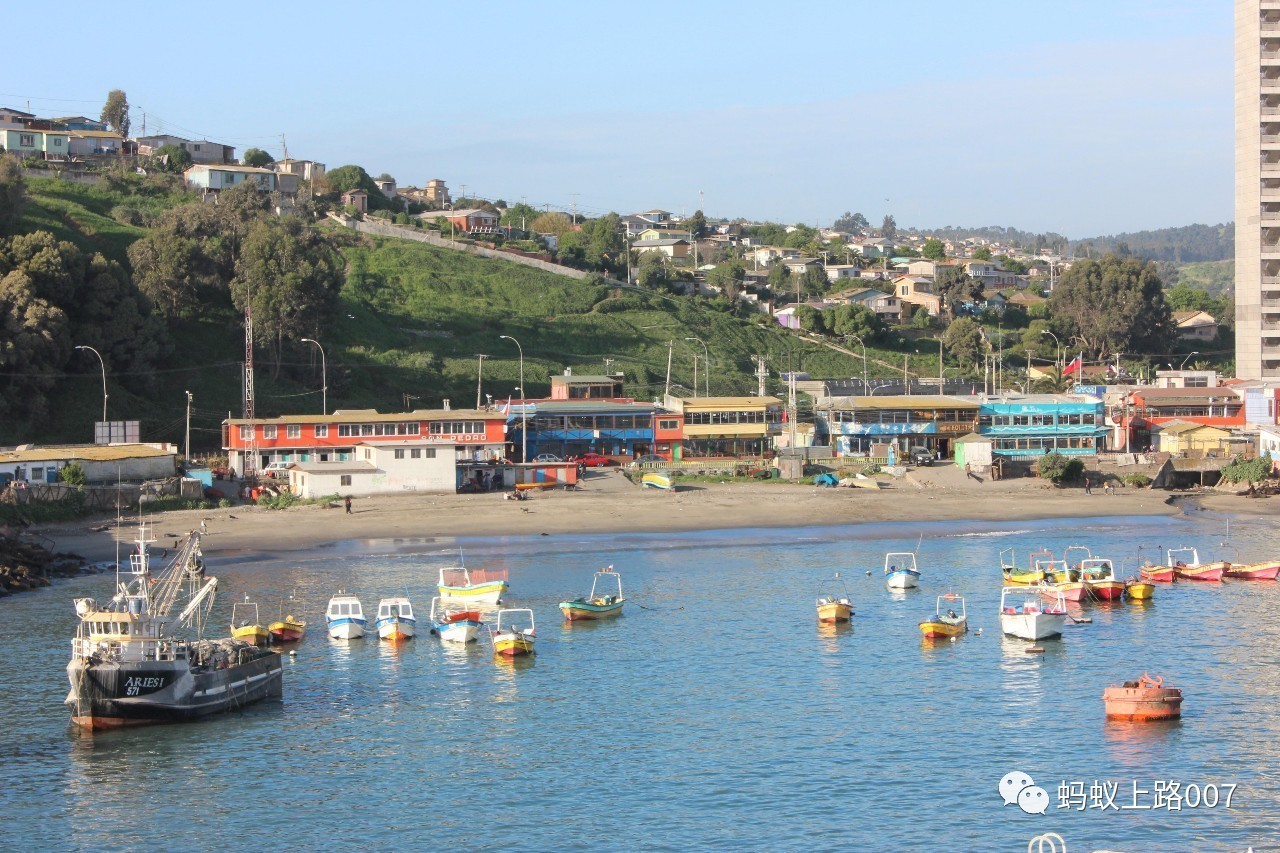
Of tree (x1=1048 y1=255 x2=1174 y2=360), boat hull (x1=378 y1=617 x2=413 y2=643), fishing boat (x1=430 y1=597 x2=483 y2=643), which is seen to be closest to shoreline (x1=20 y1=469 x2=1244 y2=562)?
fishing boat (x1=430 y1=597 x2=483 y2=643)

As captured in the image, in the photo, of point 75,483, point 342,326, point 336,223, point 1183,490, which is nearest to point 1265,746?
point 1183,490

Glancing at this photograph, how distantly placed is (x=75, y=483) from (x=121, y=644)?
40.3m

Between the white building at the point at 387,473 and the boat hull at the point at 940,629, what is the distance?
40.8 meters

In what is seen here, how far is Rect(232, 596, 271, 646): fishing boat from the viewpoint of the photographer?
50.1 m

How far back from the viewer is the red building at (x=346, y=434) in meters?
88.6

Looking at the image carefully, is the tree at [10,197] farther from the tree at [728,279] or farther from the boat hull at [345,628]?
the tree at [728,279]

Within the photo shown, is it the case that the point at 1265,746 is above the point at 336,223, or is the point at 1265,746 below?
below

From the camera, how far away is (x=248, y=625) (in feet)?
169

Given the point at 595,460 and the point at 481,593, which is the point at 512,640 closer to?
the point at 481,593

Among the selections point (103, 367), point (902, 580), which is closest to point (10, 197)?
point (103, 367)

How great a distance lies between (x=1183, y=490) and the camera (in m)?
92.3

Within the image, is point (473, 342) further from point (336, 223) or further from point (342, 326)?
point (336, 223)

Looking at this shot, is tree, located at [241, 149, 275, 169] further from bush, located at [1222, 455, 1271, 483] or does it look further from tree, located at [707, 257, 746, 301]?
bush, located at [1222, 455, 1271, 483]

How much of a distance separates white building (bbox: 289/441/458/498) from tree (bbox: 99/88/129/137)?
111664mm
